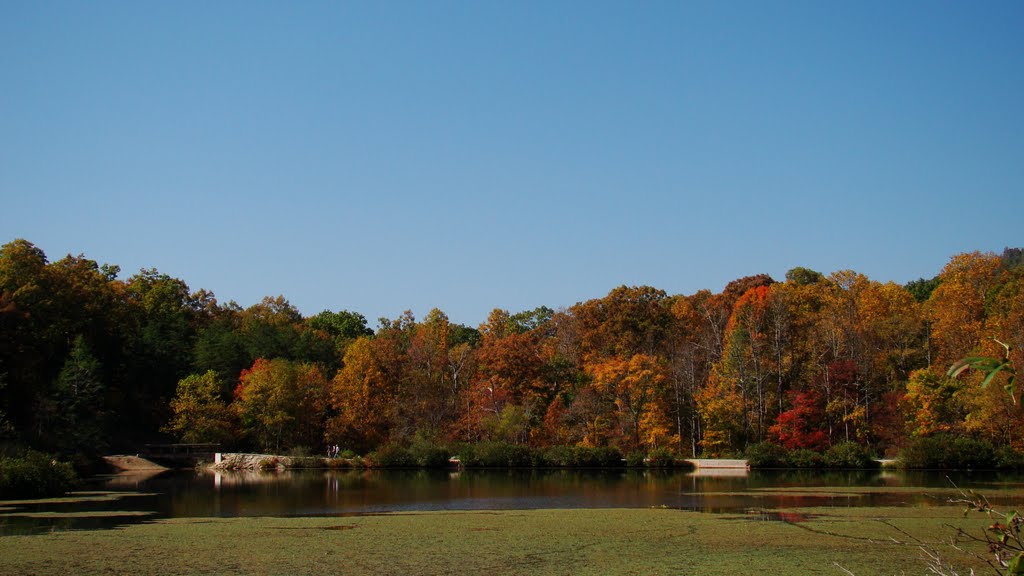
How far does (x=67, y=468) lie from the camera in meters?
33.2

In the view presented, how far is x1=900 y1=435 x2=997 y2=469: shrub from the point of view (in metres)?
46.5

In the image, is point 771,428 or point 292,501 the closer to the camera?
point 292,501

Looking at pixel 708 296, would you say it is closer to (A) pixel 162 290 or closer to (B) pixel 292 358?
(B) pixel 292 358

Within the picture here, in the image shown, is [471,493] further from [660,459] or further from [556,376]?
[556,376]

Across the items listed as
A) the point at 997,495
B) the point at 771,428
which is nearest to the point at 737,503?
the point at 997,495

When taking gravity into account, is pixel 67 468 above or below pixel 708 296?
below

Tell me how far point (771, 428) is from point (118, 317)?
160 ft

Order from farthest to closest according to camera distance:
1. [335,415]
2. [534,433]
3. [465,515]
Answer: [335,415] → [534,433] → [465,515]

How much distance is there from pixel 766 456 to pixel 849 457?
4.42 metres

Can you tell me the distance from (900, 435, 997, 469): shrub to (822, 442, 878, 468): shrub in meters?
1.90

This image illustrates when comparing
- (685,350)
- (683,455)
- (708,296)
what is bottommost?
(683,455)

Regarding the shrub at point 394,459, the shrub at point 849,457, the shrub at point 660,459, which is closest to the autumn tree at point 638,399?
the shrub at point 660,459

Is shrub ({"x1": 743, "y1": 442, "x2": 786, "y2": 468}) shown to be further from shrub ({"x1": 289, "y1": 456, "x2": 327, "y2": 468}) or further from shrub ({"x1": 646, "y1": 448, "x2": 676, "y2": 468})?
shrub ({"x1": 289, "y1": 456, "x2": 327, "y2": 468})

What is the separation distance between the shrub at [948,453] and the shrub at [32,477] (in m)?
40.1
